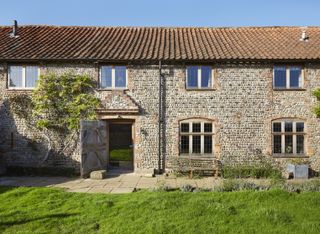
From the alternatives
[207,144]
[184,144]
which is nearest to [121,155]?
[184,144]

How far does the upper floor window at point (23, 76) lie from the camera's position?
15203mm

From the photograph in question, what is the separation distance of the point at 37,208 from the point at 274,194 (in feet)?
23.3

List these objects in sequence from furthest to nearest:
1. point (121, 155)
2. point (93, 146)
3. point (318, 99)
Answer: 1. point (121, 155)
2. point (318, 99)
3. point (93, 146)

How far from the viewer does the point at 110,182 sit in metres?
12.6

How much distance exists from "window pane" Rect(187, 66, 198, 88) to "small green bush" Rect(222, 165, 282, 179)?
4226mm

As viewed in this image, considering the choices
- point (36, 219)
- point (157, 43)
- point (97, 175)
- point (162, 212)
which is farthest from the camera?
point (157, 43)

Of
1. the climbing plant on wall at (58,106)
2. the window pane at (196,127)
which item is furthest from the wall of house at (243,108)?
the climbing plant on wall at (58,106)

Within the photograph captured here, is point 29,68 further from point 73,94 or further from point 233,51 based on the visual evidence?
point 233,51

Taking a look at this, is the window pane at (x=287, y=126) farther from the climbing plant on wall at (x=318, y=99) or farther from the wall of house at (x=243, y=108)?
the climbing plant on wall at (x=318, y=99)

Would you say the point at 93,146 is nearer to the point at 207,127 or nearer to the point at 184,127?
the point at 184,127

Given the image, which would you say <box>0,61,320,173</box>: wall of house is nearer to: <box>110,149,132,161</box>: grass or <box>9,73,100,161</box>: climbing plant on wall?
<box>9,73,100,161</box>: climbing plant on wall

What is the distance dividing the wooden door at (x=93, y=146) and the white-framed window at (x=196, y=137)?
3737mm

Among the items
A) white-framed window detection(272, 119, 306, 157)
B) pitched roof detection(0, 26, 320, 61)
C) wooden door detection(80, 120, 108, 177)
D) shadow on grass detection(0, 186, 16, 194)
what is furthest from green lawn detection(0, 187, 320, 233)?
pitched roof detection(0, 26, 320, 61)

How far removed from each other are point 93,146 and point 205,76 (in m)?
6.26
